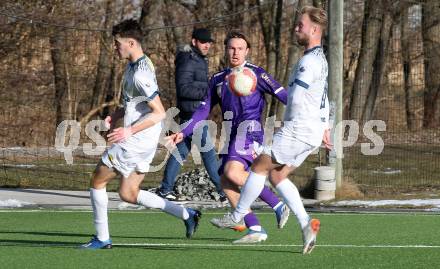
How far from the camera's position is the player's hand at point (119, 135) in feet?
27.5

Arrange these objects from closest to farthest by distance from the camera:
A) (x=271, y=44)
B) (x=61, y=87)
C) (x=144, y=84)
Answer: (x=144, y=84)
(x=61, y=87)
(x=271, y=44)

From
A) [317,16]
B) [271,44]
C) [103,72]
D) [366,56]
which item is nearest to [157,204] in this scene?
[317,16]

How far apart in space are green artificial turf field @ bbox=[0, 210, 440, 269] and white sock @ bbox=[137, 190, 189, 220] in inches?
10.3

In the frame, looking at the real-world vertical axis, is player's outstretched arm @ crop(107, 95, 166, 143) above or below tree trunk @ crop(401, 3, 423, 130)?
below

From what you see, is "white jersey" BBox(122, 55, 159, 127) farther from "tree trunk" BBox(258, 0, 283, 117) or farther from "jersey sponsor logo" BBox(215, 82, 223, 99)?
"tree trunk" BBox(258, 0, 283, 117)

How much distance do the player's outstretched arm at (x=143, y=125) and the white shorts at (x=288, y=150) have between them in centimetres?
96

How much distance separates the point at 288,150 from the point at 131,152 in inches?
50.6

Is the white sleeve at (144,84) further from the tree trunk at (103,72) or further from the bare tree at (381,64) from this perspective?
the tree trunk at (103,72)

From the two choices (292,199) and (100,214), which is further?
(100,214)

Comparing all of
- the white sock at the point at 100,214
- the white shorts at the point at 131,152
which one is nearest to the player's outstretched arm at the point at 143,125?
the white shorts at the point at 131,152

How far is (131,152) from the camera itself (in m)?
8.55

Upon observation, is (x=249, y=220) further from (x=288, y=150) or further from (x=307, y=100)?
(x=307, y=100)

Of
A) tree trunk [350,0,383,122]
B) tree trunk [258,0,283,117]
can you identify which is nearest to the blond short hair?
tree trunk [350,0,383,122]

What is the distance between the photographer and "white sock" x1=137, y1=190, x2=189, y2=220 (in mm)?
Result: 9070
